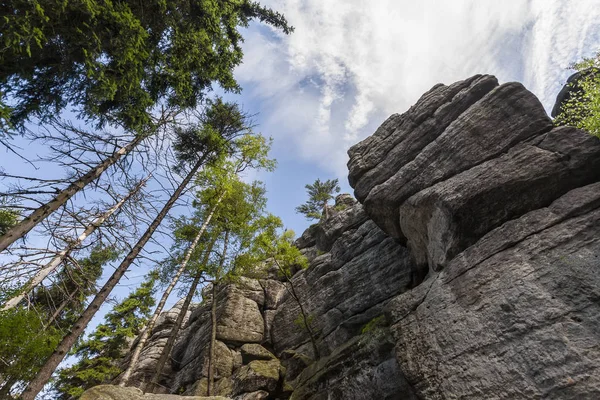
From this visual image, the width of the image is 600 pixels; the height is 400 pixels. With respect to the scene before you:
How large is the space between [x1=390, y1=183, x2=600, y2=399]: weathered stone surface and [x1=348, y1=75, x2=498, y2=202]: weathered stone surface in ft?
20.3

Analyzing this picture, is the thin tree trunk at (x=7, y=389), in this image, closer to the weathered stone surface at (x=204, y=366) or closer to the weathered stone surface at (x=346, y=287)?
the weathered stone surface at (x=204, y=366)

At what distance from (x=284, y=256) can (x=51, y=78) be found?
12255mm

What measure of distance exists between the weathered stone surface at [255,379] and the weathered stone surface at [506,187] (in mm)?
10161

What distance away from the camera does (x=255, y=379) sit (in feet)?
47.5

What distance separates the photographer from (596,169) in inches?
356

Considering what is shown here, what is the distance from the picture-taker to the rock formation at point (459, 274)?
7.00 meters

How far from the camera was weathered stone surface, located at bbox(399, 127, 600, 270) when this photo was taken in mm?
9242

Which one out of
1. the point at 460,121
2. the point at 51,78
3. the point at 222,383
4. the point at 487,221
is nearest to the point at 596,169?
the point at 487,221

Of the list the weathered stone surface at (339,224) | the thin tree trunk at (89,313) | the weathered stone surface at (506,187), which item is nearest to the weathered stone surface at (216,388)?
the thin tree trunk at (89,313)

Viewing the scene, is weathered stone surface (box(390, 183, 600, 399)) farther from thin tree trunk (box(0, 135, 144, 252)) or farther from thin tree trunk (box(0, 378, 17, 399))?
thin tree trunk (box(0, 378, 17, 399))

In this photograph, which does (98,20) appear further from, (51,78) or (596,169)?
(596,169)

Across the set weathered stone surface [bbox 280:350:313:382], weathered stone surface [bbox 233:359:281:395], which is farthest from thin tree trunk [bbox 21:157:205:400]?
weathered stone surface [bbox 280:350:313:382]

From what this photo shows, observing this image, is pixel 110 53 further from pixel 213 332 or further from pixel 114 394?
pixel 213 332

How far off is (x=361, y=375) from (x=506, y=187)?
862 cm
